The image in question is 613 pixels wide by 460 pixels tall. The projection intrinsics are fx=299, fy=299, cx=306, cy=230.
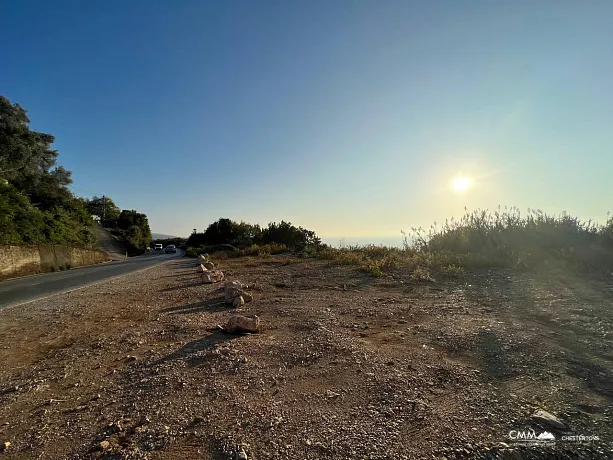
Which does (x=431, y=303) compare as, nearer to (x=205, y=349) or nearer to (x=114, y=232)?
(x=205, y=349)

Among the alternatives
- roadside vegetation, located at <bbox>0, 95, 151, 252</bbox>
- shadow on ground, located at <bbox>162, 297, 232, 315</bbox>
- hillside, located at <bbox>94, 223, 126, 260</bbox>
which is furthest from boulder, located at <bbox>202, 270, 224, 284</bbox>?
hillside, located at <bbox>94, 223, 126, 260</bbox>

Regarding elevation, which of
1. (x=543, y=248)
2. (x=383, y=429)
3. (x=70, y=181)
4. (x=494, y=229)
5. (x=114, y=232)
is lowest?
(x=383, y=429)

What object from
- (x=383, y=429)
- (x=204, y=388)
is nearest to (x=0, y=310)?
(x=204, y=388)

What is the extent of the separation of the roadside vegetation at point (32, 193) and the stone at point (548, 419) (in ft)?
64.7

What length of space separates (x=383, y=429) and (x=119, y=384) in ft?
7.80

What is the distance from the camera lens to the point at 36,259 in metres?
15.8

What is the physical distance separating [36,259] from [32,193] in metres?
11.1

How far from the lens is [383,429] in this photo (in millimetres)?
1960

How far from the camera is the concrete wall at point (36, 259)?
45.1 ft

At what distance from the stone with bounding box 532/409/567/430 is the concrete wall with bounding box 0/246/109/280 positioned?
61.1 feet
